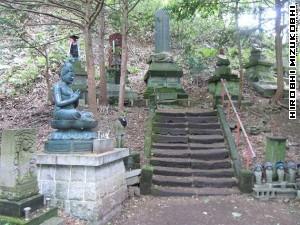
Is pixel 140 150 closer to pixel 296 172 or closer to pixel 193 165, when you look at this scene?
pixel 193 165

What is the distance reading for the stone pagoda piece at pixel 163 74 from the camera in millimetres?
15531

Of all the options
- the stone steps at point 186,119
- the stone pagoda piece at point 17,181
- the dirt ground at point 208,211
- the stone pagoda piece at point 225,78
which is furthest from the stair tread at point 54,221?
the stone pagoda piece at point 225,78

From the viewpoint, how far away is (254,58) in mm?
18906

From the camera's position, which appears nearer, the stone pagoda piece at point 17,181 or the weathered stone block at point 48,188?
the stone pagoda piece at point 17,181

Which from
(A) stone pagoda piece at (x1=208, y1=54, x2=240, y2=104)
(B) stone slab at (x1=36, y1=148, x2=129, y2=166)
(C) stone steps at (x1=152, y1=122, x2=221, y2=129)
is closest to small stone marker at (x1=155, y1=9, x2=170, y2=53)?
(A) stone pagoda piece at (x1=208, y1=54, x2=240, y2=104)

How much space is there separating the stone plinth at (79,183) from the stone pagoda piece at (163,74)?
26.4 ft

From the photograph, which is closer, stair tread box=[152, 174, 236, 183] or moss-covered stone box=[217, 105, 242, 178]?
stair tread box=[152, 174, 236, 183]

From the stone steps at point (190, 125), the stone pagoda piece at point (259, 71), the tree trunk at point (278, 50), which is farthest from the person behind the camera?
the stone pagoda piece at point (259, 71)

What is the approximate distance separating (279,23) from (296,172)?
665 centimetres

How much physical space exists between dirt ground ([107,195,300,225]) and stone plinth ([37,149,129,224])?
0.52m

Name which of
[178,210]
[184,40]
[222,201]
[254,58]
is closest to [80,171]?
[178,210]

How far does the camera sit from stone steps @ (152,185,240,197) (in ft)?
28.5

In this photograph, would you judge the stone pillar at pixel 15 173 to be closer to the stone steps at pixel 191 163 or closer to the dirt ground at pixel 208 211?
the dirt ground at pixel 208 211

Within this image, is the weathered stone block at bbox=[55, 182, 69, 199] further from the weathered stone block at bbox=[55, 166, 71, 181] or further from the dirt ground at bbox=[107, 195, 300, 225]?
the dirt ground at bbox=[107, 195, 300, 225]
